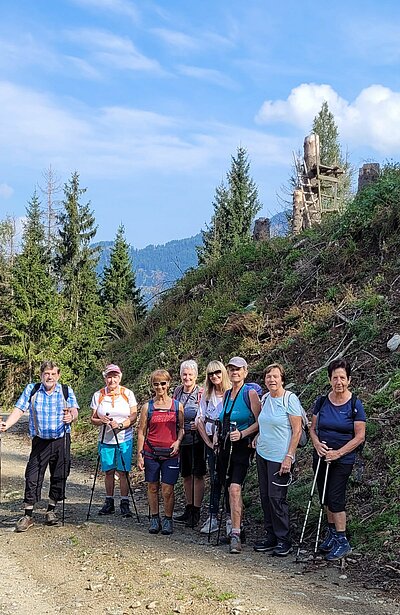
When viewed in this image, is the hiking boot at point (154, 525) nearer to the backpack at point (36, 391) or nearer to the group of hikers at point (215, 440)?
the group of hikers at point (215, 440)

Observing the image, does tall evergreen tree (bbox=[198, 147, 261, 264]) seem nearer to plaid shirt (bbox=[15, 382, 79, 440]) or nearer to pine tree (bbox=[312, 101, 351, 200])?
pine tree (bbox=[312, 101, 351, 200])

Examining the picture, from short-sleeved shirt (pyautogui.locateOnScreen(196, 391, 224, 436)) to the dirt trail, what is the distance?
1211mm

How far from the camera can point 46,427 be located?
7.71 meters

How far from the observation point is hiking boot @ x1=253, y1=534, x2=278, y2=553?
6.81 m

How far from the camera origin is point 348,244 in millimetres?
13539

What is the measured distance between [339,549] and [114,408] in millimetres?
3198

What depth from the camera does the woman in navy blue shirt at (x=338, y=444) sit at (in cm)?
642

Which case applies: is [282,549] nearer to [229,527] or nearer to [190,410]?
[229,527]

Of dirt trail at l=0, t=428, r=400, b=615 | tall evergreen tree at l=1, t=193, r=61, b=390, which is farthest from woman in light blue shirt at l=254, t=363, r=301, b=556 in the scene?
tall evergreen tree at l=1, t=193, r=61, b=390

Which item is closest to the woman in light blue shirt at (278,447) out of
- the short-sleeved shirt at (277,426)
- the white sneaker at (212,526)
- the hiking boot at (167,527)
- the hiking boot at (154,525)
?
the short-sleeved shirt at (277,426)

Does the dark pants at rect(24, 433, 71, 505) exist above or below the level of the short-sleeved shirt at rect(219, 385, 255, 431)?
below

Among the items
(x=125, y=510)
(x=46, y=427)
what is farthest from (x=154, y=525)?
(x=46, y=427)

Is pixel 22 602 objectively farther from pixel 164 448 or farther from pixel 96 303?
pixel 96 303

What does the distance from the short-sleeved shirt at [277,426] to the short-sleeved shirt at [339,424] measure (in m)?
0.31
